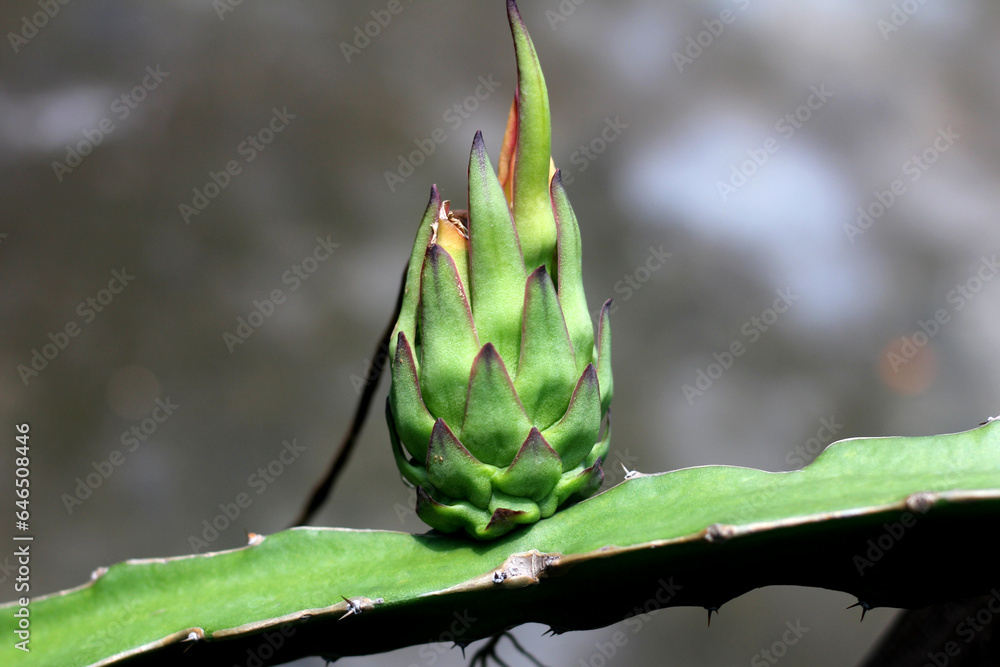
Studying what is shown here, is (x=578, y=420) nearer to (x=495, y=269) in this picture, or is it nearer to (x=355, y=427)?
(x=495, y=269)

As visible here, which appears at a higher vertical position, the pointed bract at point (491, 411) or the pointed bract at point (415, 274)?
the pointed bract at point (415, 274)

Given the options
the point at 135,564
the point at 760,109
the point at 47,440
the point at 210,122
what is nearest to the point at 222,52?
the point at 210,122

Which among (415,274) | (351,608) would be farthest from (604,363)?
(351,608)

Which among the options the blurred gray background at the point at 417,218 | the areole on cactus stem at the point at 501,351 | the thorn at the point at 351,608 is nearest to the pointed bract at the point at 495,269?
the areole on cactus stem at the point at 501,351

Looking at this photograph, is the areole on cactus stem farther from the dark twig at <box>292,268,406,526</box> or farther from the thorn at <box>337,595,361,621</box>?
the dark twig at <box>292,268,406,526</box>

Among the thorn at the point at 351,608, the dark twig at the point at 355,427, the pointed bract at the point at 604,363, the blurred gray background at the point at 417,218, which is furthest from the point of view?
the blurred gray background at the point at 417,218

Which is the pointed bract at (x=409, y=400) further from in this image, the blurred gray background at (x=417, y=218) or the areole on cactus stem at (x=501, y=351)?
the blurred gray background at (x=417, y=218)
